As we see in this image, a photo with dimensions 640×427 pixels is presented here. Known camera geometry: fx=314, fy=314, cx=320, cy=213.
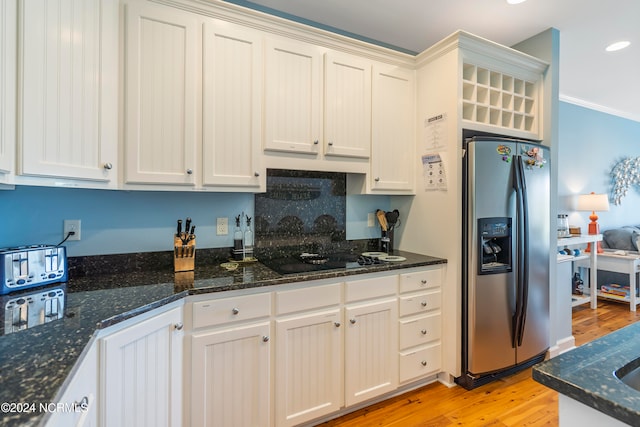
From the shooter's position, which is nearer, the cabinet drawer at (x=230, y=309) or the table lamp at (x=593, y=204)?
the cabinet drawer at (x=230, y=309)

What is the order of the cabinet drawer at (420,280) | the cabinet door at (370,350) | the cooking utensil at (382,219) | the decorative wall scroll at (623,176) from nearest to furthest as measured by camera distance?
the cabinet door at (370,350), the cabinet drawer at (420,280), the cooking utensil at (382,219), the decorative wall scroll at (623,176)

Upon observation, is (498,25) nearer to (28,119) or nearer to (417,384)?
(417,384)

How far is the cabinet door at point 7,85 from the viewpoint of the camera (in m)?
1.12

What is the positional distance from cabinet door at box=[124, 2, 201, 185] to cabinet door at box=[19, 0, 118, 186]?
73 mm

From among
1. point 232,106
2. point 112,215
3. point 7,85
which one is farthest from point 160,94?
point 112,215

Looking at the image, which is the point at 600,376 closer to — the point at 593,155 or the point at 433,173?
the point at 433,173

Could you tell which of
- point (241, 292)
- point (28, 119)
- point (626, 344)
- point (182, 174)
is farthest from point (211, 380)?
point (626, 344)

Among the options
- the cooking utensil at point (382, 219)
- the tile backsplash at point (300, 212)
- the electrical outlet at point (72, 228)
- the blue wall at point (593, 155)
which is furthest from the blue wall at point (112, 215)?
the blue wall at point (593, 155)

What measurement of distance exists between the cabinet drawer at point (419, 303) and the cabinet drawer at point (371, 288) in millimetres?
134

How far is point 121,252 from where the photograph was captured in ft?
6.14

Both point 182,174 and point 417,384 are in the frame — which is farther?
point 417,384

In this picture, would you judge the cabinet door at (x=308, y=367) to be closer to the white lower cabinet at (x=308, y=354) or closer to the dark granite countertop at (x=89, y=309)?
the white lower cabinet at (x=308, y=354)

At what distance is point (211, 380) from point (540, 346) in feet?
8.08

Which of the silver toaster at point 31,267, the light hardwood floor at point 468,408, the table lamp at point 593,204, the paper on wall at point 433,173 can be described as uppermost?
the paper on wall at point 433,173
